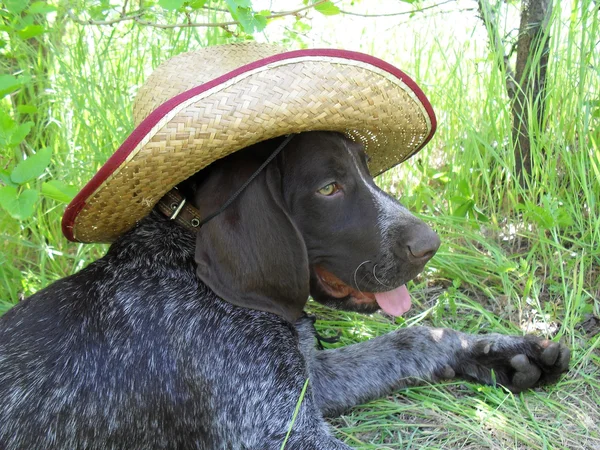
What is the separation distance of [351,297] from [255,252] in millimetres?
635

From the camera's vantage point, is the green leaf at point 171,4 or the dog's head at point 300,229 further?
the green leaf at point 171,4

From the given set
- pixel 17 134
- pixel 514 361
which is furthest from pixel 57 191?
pixel 514 361

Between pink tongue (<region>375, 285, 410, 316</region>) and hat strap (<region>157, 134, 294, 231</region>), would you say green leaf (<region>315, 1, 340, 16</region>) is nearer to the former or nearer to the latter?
hat strap (<region>157, 134, 294, 231</region>)

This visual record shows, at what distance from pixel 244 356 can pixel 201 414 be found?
27cm

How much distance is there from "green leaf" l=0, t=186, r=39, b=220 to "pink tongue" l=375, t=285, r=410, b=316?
146 cm

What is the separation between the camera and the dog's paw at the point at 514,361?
314 centimetres

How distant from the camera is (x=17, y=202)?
294 cm

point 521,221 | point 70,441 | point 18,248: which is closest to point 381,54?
point 521,221

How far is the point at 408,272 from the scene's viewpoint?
287 cm

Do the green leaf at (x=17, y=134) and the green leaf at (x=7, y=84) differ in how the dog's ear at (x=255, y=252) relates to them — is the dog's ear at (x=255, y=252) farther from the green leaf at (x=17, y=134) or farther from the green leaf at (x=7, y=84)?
the green leaf at (x=7, y=84)

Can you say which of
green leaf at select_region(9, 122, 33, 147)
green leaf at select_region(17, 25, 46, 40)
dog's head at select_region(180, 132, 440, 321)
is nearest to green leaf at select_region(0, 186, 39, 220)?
green leaf at select_region(9, 122, 33, 147)

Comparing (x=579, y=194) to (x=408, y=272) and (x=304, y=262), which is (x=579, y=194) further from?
(x=304, y=262)

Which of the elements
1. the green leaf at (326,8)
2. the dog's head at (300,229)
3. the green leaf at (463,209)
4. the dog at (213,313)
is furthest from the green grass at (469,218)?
the green leaf at (326,8)

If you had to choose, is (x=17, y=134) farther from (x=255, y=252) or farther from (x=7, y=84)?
(x=255, y=252)
